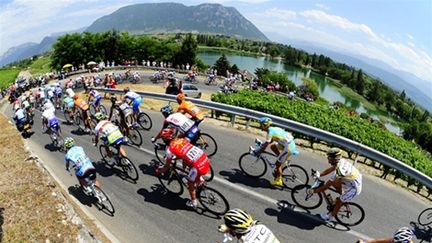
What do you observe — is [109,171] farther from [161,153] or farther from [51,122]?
[51,122]

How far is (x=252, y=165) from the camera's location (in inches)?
417

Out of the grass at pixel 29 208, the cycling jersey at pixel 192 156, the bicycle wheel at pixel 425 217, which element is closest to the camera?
the grass at pixel 29 208

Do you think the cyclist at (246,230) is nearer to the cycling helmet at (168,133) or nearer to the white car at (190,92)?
the cycling helmet at (168,133)

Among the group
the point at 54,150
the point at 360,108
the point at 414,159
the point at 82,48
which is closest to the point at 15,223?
the point at 54,150

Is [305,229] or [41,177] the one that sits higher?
[305,229]

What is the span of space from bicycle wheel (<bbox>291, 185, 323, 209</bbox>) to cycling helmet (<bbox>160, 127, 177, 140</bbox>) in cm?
447

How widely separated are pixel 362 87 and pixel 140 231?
172499 millimetres

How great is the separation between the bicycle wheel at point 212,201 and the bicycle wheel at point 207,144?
342 cm

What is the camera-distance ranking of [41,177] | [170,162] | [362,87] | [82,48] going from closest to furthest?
[170,162] < [41,177] < [82,48] < [362,87]

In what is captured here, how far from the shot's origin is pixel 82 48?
75.9 meters

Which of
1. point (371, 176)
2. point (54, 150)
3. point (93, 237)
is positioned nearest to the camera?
point (93, 237)

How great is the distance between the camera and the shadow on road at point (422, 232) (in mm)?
8425

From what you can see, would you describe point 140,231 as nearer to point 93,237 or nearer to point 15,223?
point 93,237

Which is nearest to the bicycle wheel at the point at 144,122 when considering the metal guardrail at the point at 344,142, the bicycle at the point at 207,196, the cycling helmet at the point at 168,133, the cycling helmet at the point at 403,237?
the metal guardrail at the point at 344,142
